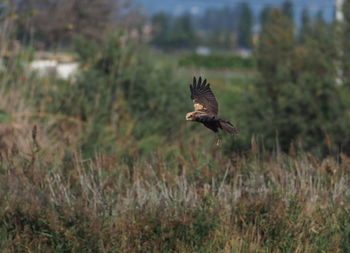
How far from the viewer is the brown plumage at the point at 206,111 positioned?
452 cm

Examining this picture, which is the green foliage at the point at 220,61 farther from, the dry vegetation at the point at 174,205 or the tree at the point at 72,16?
the dry vegetation at the point at 174,205

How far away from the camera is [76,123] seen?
33.9 ft

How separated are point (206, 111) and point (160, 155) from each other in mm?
2427

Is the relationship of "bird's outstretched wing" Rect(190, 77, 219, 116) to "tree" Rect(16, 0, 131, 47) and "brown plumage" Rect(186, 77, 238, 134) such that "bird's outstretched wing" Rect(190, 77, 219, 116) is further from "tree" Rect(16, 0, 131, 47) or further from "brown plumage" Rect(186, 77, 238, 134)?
"tree" Rect(16, 0, 131, 47)

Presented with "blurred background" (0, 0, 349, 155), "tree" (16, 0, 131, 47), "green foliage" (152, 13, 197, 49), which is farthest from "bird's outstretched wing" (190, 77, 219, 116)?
"green foliage" (152, 13, 197, 49)

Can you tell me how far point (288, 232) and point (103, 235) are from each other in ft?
4.85

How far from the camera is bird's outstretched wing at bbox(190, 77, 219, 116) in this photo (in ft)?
16.0

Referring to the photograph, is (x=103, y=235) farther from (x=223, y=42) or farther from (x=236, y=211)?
(x=223, y=42)

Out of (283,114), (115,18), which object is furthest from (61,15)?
(283,114)

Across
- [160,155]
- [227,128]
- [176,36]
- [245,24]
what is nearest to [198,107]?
[227,128]

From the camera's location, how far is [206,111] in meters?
4.82

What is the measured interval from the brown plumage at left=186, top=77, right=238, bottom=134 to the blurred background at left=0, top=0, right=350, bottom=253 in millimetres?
734

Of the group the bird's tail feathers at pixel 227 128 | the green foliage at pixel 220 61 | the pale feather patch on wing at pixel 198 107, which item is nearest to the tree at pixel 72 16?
the pale feather patch on wing at pixel 198 107

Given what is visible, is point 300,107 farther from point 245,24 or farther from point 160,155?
point 245,24
